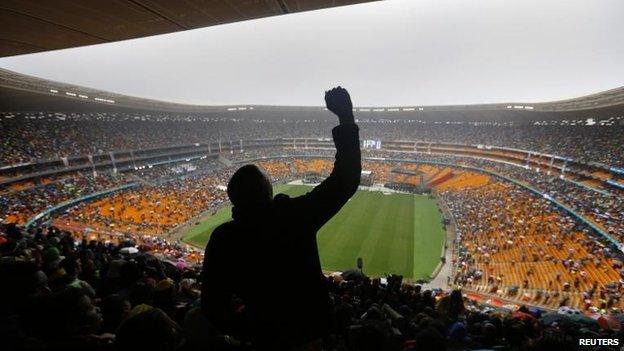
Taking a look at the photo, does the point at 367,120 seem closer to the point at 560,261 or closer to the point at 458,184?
the point at 458,184

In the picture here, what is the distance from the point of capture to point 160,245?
23172mm

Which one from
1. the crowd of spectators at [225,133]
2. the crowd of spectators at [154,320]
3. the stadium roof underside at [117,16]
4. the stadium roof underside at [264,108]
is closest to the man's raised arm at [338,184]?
the crowd of spectators at [154,320]

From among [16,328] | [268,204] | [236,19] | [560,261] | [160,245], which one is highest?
[236,19]

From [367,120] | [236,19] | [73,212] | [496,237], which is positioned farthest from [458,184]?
[236,19]

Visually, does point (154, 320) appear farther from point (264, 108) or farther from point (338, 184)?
point (264, 108)

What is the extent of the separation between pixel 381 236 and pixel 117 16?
2771 centimetres

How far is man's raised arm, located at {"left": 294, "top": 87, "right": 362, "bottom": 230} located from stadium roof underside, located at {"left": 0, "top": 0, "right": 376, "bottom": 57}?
189 centimetres

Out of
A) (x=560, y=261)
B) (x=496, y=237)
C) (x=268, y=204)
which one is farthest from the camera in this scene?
(x=496, y=237)

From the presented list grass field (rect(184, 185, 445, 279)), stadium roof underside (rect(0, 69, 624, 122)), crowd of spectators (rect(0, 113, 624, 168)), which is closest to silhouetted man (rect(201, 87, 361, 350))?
grass field (rect(184, 185, 445, 279))

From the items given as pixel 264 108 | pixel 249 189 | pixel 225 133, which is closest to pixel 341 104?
pixel 249 189

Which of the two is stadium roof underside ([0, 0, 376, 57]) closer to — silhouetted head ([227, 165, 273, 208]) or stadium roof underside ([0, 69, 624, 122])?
silhouetted head ([227, 165, 273, 208])

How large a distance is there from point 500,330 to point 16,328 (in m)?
5.68

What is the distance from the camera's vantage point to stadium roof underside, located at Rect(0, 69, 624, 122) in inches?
1203

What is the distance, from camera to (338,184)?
61.1 inches
